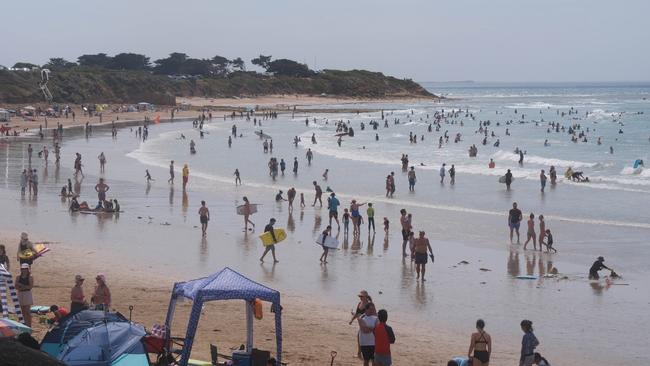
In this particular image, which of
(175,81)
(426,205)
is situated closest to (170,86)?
(175,81)

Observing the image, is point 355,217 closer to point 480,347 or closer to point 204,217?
point 204,217

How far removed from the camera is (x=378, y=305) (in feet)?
50.9

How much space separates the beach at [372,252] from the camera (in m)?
13.8

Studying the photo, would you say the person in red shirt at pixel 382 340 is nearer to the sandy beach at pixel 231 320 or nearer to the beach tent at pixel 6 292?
the sandy beach at pixel 231 320

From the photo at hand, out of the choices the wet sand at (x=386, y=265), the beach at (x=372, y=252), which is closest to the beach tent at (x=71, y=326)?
the beach at (x=372, y=252)

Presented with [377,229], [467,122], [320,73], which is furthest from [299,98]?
[377,229]

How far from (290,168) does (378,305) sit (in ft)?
87.0

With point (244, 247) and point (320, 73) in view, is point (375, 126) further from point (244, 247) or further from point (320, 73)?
point (320, 73)

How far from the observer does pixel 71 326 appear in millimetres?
10086

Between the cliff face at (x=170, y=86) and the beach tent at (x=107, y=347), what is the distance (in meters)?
79.1

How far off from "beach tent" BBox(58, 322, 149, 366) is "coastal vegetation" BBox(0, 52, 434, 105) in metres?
79.7

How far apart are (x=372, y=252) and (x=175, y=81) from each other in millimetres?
115859

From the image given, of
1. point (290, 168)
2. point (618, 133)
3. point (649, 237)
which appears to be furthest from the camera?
point (618, 133)

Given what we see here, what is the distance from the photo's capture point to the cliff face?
92.0 metres
